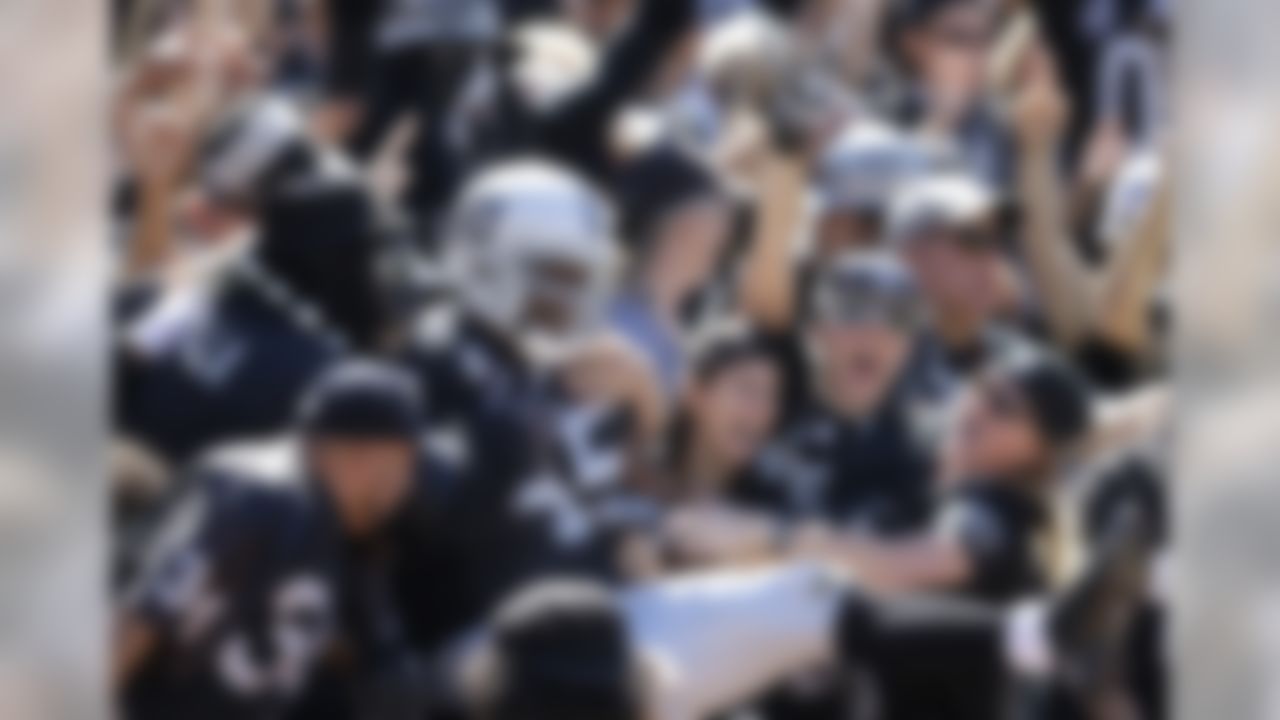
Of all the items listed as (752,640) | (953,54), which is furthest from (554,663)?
(953,54)

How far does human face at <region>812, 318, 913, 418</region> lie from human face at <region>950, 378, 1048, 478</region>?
6 centimetres

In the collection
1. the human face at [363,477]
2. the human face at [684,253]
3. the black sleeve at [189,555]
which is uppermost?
the human face at [684,253]

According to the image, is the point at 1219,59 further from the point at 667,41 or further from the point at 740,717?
the point at 740,717

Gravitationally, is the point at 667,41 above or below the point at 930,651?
above

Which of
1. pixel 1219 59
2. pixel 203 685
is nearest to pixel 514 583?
pixel 203 685

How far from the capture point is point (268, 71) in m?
1.33

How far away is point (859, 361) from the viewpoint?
1356 mm

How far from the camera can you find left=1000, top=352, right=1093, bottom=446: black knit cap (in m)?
1.35

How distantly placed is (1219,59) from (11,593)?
88 cm

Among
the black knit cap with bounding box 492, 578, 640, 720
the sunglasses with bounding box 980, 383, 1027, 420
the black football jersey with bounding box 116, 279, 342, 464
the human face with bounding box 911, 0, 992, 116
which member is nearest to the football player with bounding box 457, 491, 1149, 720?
the black knit cap with bounding box 492, 578, 640, 720

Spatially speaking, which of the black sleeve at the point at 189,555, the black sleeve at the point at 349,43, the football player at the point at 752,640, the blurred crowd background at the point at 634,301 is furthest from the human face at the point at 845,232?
the black sleeve at the point at 189,555

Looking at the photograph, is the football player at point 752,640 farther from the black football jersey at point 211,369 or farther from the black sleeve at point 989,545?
the black football jersey at point 211,369

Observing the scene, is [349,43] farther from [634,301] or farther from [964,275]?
[964,275]

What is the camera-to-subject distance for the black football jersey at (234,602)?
1316 millimetres
